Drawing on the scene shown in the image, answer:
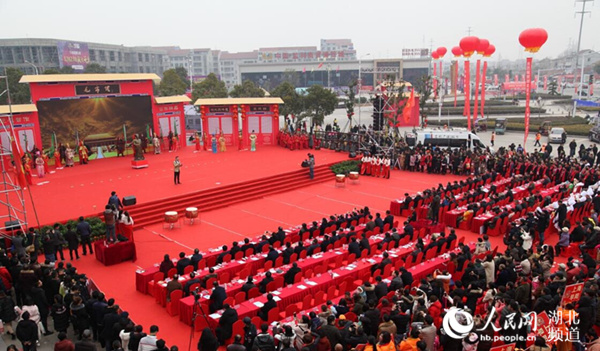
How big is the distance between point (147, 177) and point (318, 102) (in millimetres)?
20641

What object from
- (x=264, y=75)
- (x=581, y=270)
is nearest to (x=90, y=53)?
(x=264, y=75)

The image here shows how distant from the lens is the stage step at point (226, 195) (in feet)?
55.9

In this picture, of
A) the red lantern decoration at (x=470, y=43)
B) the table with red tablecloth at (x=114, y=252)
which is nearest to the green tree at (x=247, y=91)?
the red lantern decoration at (x=470, y=43)

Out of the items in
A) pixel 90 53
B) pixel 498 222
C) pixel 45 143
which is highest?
pixel 90 53

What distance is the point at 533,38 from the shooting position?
21594mm

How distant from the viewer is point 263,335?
7684mm

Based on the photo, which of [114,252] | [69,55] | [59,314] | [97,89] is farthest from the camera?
[69,55]

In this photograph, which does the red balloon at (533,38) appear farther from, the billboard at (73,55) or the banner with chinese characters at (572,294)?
the billboard at (73,55)

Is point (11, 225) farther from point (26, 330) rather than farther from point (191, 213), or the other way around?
point (26, 330)

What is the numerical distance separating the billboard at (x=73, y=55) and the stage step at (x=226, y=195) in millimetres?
63972

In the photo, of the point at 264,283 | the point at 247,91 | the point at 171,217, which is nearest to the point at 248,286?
the point at 264,283

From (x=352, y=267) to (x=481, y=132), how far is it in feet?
115

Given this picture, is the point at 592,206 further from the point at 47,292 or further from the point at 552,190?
the point at 47,292

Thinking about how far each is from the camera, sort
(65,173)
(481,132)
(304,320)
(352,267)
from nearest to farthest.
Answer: (304,320) → (352,267) → (65,173) → (481,132)
